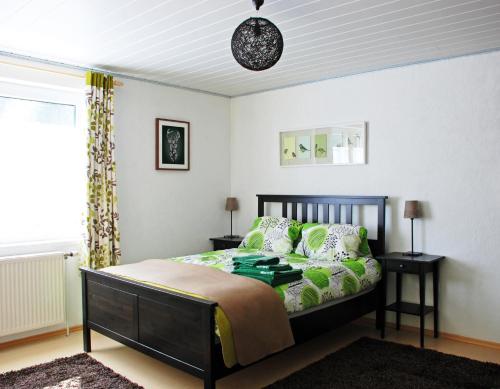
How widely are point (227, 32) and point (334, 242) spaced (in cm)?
202

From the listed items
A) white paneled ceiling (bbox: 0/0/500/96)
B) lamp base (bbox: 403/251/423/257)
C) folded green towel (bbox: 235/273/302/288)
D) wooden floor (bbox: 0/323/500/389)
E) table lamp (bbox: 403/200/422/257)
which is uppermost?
white paneled ceiling (bbox: 0/0/500/96)

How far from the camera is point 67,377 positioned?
3131 mm

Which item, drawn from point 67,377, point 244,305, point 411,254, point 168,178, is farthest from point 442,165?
point 67,377

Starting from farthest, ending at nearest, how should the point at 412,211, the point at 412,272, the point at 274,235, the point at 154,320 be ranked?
the point at 274,235, the point at 412,211, the point at 412,272, the point at 154,320

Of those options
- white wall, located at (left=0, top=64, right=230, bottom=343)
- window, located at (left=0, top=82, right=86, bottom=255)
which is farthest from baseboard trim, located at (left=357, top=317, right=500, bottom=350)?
window, located at (left=0, top=82, right=86, bottom=255)

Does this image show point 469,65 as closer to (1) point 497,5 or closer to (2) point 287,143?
(1) point 497,5

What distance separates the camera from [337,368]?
10.7 feet

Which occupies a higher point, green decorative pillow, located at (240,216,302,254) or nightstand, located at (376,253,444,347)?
green decorative pillow, located at (240,216,302,254)

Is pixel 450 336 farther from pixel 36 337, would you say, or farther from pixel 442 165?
pixel 36 337

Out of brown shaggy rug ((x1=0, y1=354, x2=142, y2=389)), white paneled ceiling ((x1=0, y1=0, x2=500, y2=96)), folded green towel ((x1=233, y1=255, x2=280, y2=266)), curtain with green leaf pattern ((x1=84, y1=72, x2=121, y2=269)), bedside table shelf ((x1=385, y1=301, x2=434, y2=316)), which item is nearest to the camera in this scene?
white paneled ceiling ((x1=0, y1=0, x2=500, y2=96))

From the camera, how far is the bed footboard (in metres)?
2.60

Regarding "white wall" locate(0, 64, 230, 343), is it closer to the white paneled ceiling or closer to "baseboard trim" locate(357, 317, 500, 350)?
the white paneled ceiling

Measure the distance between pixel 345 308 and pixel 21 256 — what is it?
271 centimetres

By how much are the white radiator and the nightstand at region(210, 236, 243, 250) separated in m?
1.74
